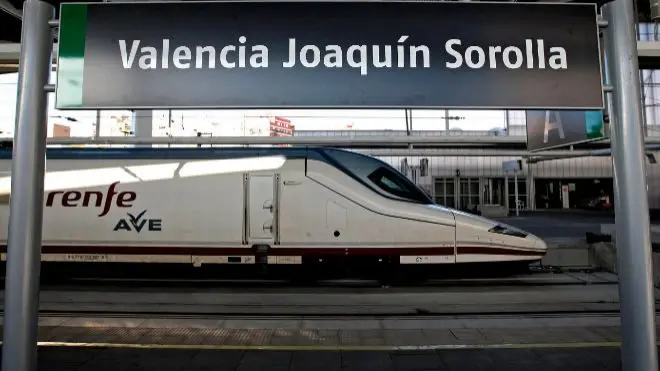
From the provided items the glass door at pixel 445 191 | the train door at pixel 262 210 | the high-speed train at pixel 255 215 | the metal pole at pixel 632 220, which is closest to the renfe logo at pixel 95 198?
the high-speed train at pixel 255 215

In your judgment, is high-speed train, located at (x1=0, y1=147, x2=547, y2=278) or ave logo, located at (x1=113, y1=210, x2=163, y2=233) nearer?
high-speed train, located at (x1=0, y1=147, x2=547, y2=278)

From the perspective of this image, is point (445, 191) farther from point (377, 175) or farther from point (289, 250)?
point (289, 250)

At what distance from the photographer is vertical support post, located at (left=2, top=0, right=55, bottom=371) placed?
9.16ft

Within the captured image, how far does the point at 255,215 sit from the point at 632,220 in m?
7.71

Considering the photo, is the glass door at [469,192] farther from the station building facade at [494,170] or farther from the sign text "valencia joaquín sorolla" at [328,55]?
the sign text "valencia joaquín sorolla" at [328,55]

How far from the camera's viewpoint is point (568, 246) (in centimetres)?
1177

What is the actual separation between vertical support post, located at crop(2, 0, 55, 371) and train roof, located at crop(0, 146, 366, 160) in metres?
7.13

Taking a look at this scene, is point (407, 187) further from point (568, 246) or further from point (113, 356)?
point (113, 356)

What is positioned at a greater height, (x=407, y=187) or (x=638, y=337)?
(x=407, y=187)

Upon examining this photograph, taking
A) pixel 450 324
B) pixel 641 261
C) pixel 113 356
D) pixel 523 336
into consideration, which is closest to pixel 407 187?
pixel 450 324

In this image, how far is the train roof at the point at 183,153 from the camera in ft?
32.8

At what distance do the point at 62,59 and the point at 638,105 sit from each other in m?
3.39

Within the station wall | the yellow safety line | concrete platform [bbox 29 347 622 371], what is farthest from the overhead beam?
the station wall

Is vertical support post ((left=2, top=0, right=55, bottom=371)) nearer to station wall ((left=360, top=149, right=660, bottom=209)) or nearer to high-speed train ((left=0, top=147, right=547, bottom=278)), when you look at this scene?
high-speed train ((left=0, top=147, right=547, bottom=278))
